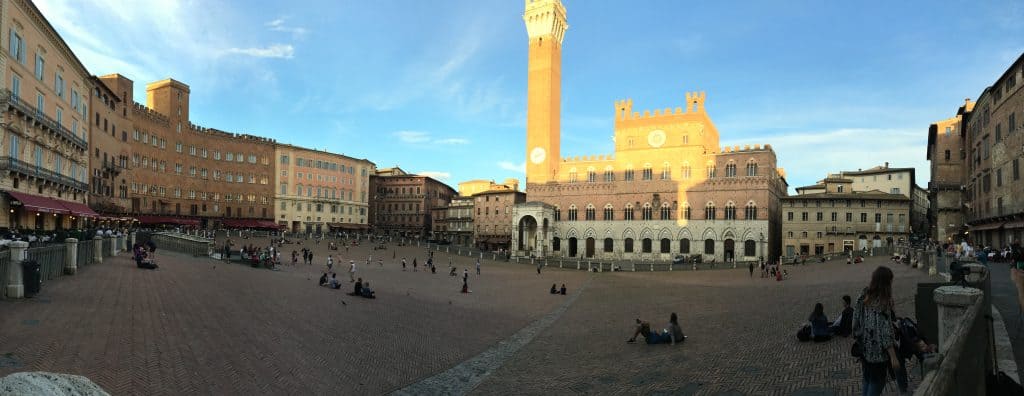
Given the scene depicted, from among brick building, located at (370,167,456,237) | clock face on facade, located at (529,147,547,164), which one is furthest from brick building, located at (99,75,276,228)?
clock face on facade, located at (529,147,547,164)

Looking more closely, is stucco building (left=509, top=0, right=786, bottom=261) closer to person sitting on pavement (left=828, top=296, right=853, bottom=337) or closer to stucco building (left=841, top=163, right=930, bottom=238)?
stucco building (left=841, top=163, right=930, bottom=238)

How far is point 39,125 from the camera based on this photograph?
3033cm

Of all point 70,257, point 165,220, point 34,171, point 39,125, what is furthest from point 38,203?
point 165,220

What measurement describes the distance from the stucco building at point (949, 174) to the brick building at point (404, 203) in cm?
6868

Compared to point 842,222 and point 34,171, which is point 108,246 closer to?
point 34,171

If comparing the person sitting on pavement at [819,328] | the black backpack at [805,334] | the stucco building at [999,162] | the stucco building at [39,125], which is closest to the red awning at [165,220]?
the stucco building at [39,125]

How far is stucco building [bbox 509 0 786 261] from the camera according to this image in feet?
193

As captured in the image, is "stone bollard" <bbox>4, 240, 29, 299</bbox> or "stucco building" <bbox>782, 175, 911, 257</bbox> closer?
"stone bollard" <bbox>4, 240, 29, 299</bbox>

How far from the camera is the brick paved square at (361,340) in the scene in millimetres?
10375

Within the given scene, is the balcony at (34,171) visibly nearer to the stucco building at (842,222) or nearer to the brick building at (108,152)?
the brick building at (108,152)

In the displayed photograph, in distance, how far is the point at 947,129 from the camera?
54969mm

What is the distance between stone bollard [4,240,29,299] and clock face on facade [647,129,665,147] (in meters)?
59.4

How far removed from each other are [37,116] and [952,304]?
40.4 m

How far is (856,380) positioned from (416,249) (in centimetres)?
5762
